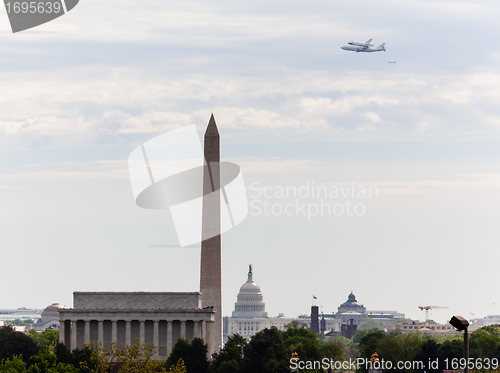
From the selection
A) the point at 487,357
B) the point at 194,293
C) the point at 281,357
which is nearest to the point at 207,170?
the point at 194,293

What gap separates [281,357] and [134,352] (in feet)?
72.1

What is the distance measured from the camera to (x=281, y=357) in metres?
117

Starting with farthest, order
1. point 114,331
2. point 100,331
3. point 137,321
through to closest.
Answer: point 137,321 < point 100,331 < point 114,331

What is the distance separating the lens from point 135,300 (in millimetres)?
140375

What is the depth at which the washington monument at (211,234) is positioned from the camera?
14362 cm

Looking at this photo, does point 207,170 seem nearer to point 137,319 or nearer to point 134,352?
point 137,319

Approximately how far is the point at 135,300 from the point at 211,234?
1366 centimetres

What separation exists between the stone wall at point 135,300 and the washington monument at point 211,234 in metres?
3.66

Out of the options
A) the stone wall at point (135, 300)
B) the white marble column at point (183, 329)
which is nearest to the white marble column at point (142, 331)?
the stone wall at point (135, 300)

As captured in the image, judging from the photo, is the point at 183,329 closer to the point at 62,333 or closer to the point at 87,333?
the point at 87,333

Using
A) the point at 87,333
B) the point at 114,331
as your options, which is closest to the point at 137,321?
the point at 114,331

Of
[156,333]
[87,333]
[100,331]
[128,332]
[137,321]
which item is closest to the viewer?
[128,332]

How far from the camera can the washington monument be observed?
143625 mm

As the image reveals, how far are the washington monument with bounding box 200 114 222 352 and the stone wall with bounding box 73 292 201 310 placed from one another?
3.66m
